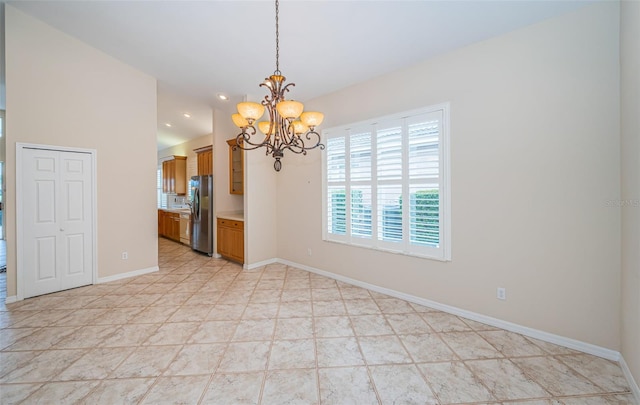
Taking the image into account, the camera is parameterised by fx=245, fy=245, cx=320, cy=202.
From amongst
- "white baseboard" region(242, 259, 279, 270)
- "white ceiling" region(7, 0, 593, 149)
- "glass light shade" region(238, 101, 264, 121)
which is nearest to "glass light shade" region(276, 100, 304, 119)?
"glass light shade" region(238, 101, 264, 121)

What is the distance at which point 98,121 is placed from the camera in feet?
12.1

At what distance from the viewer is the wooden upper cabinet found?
6230 millimetres

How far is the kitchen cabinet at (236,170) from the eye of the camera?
202 inches

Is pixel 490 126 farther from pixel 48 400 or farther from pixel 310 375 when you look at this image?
pixel 48 400

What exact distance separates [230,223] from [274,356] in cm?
334

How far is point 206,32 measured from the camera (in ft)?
9.54

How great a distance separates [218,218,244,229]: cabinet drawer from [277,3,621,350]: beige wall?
3.03 meters

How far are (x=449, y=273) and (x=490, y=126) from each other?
166 centimetres

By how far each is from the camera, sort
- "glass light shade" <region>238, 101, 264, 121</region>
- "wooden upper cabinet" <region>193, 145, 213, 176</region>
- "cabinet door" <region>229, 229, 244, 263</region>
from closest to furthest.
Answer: "glass light shade" <region>238, 101, 264, 121</region> → "cabinet door" <region>229, 229, 244, 263</region> → "wooden upper cabinet" <region>193, 145, 213, 176</region>

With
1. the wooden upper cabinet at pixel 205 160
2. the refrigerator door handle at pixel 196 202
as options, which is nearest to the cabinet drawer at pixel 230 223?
the refrigerator door handle at pixel 196 202

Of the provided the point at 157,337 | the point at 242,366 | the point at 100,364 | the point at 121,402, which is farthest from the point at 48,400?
the point at 242,366

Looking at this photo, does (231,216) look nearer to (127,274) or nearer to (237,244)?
(237,244)

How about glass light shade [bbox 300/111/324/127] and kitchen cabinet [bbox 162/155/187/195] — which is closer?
glass light shade [bbox 300/111/324/127]

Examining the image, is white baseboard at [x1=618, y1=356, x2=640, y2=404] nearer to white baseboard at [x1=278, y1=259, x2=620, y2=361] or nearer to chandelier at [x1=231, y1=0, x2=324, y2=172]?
white baseboard at [x1=278, y1=259, x2=620, y2=361]
